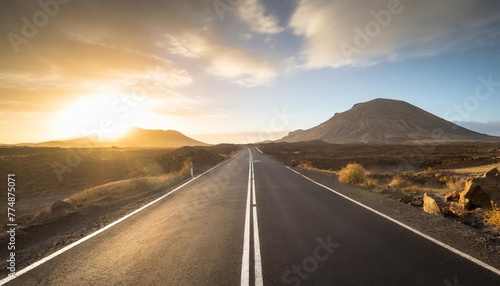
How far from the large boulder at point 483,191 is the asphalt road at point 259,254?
408 cm

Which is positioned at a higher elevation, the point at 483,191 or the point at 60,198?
the point at 483,191

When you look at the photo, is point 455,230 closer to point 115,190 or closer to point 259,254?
point 259,254

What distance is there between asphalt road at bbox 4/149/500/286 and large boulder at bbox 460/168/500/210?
13.4ft

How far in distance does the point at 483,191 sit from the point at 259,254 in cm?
898

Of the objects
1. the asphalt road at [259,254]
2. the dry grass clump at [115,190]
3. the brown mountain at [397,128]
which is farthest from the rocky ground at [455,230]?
the brown mountain at [397,128]

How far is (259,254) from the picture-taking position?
5.64 meters

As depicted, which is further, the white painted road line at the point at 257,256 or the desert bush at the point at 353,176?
the desert bush at the point at 353,176

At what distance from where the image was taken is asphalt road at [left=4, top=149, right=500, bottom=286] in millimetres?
4633

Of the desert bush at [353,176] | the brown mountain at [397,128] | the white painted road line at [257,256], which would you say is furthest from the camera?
the brown mountain at [397,128]

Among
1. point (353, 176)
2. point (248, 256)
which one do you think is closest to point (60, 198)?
point (248, 256)

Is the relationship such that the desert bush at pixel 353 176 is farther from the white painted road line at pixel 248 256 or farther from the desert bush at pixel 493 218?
the white painted road line at pixel 248 256

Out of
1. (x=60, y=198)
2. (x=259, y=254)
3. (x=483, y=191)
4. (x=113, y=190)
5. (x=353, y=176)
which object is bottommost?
(x=60, y=198)

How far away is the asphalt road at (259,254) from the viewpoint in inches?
182

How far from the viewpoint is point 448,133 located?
552 ft
